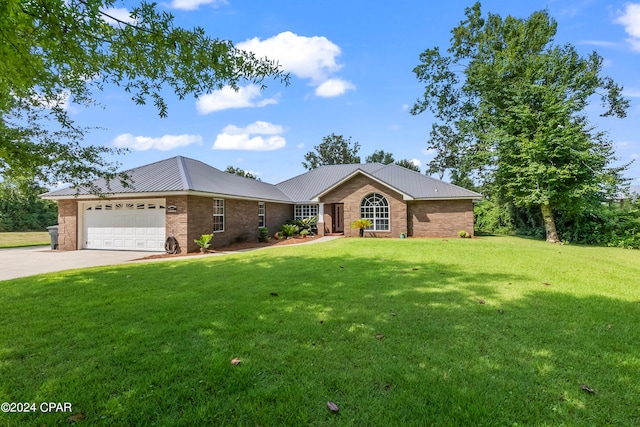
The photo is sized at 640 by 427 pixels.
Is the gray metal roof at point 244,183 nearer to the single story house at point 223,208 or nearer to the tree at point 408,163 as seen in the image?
the single story house at point 223,208

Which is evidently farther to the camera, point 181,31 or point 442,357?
point 181,31

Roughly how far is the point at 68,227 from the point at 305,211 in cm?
1515

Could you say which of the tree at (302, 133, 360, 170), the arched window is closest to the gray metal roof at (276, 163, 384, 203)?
the arched window

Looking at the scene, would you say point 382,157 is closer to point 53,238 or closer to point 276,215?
point 276,215

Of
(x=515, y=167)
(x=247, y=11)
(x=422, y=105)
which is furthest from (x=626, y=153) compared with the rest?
(x=247, y=11)

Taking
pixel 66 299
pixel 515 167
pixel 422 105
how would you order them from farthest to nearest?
1. pixel 422 105
2. pixel 515 167
3. pixel 66 299

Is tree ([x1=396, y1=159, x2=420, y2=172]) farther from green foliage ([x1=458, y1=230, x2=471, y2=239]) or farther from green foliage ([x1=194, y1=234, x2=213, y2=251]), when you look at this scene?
green foliage ([x1=194, y1=234, x2=213, y2=251])

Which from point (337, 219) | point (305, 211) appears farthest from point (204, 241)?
point (337, 219)

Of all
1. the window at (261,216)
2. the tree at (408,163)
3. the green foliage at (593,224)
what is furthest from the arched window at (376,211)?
the tree at (408,163)

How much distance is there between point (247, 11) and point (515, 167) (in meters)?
19.4

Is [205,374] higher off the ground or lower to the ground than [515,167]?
lower

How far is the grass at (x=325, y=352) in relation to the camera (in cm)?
265

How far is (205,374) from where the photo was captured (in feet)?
10.4

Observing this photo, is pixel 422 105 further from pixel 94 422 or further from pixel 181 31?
pixel 94 422
